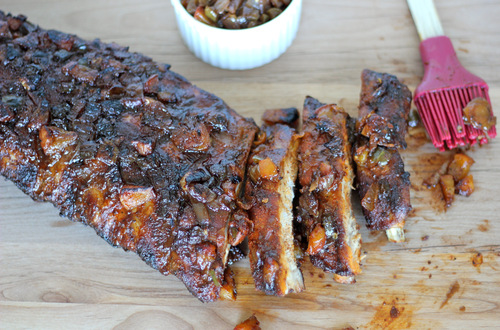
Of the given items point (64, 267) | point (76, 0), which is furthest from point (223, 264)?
point (76, 0)

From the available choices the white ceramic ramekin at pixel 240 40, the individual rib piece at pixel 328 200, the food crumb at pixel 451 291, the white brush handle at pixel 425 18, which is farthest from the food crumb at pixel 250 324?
the white brush handle at pixel 425 18

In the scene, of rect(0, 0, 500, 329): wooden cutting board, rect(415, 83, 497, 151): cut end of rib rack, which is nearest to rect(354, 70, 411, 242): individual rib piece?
rect(0, 0, 500, 329): wooden cutting board

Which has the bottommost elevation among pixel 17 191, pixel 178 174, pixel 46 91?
A: pixel 17 191

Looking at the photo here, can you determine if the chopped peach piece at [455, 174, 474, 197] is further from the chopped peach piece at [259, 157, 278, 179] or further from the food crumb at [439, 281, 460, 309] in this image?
the chopped peach piece at [259, 157, 278, 179]

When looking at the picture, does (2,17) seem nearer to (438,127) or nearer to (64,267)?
(64,267)

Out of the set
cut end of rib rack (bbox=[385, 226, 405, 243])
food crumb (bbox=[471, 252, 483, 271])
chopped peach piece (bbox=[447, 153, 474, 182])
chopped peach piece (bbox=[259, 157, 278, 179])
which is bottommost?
food crumb (bbox=[471, 252, 483, 271])

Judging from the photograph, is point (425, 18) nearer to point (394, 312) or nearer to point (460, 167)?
point (460, 167)

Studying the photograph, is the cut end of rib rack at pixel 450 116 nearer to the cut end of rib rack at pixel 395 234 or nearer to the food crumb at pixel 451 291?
the cut end of rib rack at pixel 395 234
